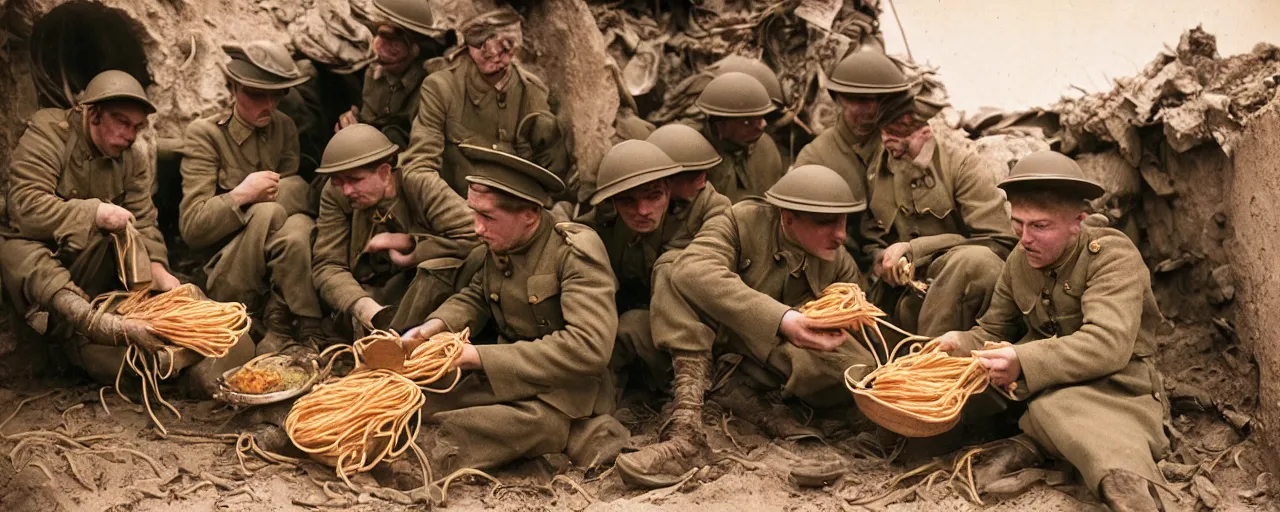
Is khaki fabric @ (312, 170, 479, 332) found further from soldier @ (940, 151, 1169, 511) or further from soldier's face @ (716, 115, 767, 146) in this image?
soldier @ (940, 151, 1169, 511)

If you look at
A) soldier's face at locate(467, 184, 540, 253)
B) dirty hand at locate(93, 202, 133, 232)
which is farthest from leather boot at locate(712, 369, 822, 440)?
dirty hand at locate(93, 202, 133, 232)

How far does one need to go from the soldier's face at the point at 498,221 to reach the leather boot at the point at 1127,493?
2.91m

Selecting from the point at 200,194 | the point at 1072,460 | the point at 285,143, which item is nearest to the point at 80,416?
the point at 200,194

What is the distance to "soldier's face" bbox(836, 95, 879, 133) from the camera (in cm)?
934

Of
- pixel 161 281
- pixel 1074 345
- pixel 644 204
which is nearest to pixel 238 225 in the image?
pixel 161 281

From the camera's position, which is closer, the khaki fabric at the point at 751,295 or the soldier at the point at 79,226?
the khaki fabric at the point at 751,295

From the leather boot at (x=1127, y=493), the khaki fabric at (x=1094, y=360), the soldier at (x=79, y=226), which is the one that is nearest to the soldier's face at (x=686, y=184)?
the khaki fabric at (x=1094, y=360)

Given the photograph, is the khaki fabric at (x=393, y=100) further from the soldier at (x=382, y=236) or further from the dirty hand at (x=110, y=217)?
the dirty hand at (x=110, y=217)

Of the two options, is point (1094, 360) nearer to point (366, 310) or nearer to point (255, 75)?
point (366, 310)

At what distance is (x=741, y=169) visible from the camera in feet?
32.3

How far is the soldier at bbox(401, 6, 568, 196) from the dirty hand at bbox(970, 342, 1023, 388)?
3.23m

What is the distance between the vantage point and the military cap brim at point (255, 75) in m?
9.47

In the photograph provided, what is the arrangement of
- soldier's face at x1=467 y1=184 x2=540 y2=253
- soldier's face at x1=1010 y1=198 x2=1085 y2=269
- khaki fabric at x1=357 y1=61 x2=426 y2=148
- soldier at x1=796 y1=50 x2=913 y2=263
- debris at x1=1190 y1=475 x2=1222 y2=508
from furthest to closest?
khaki fabric at x1=357 y1=61 x2=426 y2=148 → soldier at x1=796 y1=50 x2=913 y2=263 → soldier's face at x1=467 y1=184 x2=540 y2=253 → soldier's face at x1=1010 y1=198 x2=1085 y2=269 → debris at x1=1190 y1=475 x2=1222 y2=508

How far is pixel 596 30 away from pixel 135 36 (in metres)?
2.67
